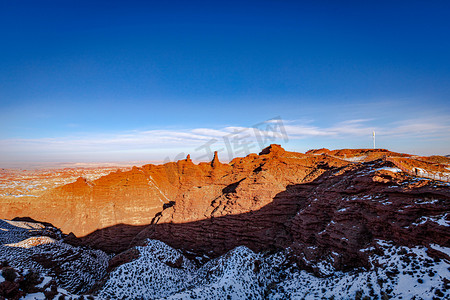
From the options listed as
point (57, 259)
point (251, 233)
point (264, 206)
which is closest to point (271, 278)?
point (251, 233)

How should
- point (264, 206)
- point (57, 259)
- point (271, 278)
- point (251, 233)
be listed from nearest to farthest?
1. point (271, 278)
2. point (57, 259)
3. point (251, 233)
4. point (264, 206)

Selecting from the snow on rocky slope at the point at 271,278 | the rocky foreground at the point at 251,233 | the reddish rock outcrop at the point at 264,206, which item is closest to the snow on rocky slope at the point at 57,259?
the rocky foreground at the point at 251,233

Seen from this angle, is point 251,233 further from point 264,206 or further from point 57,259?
point 57,259

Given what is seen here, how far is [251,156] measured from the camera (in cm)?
3334

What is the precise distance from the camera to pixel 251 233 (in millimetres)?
23797

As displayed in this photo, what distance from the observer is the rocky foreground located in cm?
1303

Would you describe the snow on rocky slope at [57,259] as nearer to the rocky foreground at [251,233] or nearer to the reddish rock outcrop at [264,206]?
the rocky foreground at [251,233]

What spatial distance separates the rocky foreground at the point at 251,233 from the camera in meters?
13.0

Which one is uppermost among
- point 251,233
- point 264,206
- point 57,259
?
point 264,206

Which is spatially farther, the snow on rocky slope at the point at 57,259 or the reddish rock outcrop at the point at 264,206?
the snow on rocky slope at the point at 57,259

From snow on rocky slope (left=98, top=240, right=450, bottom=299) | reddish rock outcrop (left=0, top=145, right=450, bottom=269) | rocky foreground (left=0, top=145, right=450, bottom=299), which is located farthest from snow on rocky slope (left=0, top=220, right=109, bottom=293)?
snow on rocky slope (left=98, top=240, right=450, bottom=299)

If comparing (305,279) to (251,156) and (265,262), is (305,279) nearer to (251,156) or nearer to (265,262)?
(265,262)

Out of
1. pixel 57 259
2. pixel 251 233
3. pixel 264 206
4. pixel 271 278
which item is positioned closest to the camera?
pixel 271 278

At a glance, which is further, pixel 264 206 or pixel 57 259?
pixel 264 206
